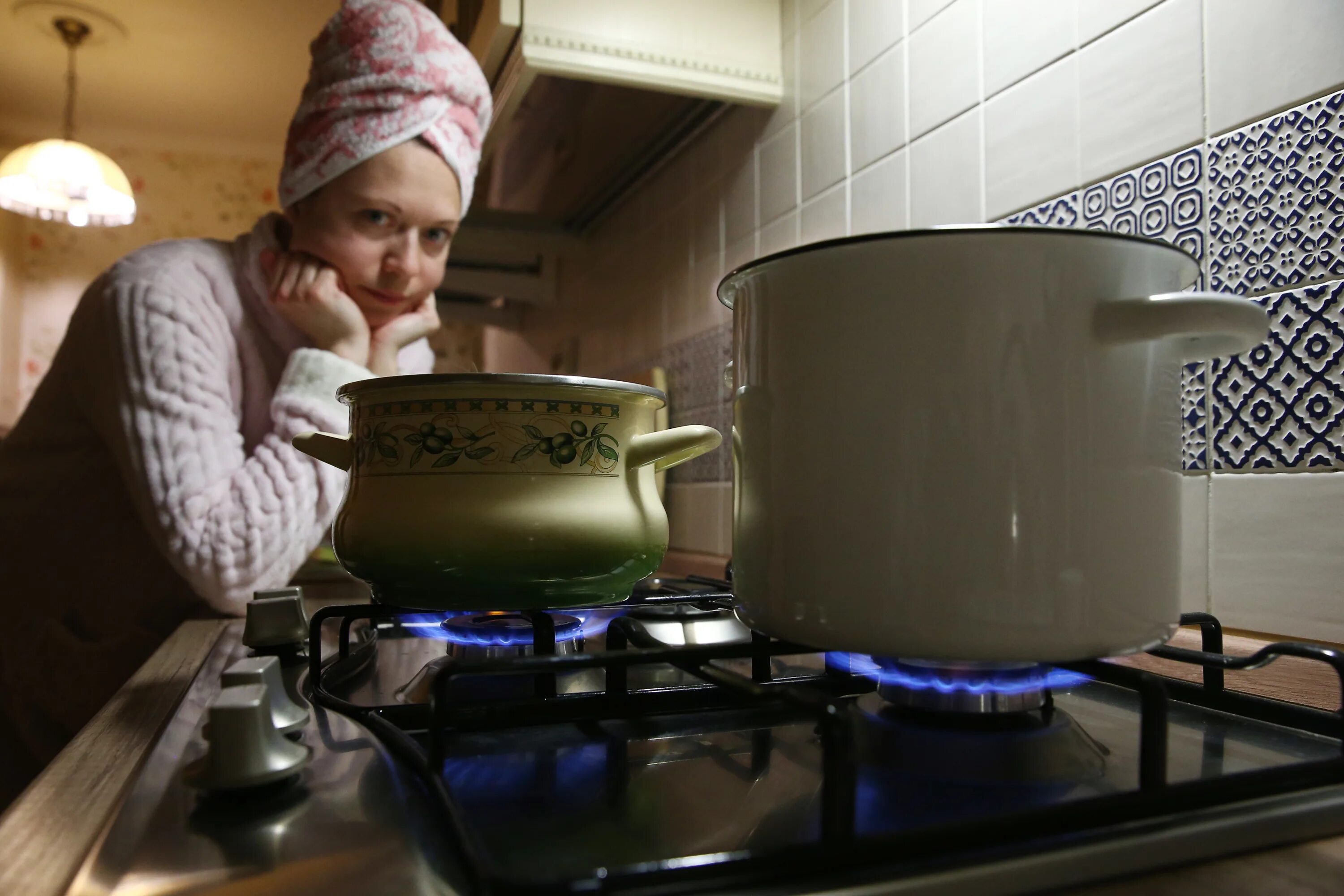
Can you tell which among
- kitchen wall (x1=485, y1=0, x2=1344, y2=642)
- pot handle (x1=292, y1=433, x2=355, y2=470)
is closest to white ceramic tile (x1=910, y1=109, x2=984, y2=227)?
Result: kitchen wall (x1=485, y1=0, x2=1344, y2=642)

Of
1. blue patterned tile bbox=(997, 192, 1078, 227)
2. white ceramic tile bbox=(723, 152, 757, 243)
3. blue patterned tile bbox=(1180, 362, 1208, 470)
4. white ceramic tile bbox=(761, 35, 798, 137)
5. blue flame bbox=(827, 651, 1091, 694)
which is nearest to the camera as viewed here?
blue flame bbox=(827, 651, 1091, 694)

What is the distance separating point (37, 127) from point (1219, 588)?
4265mm

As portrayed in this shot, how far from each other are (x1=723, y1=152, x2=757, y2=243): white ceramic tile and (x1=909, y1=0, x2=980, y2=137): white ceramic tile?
1.25 ft

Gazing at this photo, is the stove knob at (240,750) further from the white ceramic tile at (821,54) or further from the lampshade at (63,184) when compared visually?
the lampshade at (63,184)

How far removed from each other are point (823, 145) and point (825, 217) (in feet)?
0.32

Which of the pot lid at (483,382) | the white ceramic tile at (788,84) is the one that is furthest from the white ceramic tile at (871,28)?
the pot lid at (483,382)

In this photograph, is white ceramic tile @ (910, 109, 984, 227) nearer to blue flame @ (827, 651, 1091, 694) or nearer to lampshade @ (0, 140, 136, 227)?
blue flame @ (827, 651, 1091, 694)

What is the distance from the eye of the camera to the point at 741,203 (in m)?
1.33

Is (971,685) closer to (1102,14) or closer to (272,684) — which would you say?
(272,684)

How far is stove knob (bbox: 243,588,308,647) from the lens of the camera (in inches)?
21.0

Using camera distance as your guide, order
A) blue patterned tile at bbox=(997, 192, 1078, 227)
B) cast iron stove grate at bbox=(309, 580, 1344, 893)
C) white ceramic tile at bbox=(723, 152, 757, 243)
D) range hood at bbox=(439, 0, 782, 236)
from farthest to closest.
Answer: white ceramic tile at bbox=(723, 152, 757, 243) → range hood at bbox=(439, 0, 782, 236) → blue patterned tile at bbox=(997, 192, 1078, 227) → cast iron stove grate at bbox=(309, 580, 1344, 893)

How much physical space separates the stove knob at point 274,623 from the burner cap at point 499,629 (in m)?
0.11

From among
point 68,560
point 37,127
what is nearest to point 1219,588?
point 68,560

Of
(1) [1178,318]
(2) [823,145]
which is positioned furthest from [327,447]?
(2) [823,145]
